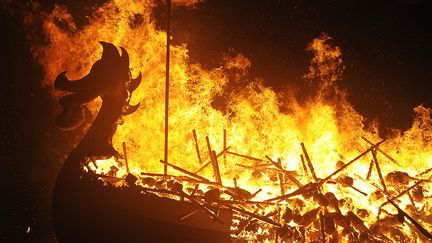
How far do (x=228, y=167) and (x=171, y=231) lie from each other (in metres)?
2.61

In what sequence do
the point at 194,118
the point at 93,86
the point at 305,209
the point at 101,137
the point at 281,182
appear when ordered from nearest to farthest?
the point at 305,209, the point at 93,86, the point at 101,137, the point at 281,182, the point at 194,118

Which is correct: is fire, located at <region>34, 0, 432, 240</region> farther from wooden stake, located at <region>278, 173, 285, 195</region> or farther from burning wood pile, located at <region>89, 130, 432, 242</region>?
burning wood pile, located at <region>89, 130, 432, 242</region>

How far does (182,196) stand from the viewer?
14.9 feet

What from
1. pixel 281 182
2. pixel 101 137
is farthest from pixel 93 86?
pixel 281 182

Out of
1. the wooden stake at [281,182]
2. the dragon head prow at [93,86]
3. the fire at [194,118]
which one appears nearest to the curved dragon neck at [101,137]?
the dragon head prow at [93,86]

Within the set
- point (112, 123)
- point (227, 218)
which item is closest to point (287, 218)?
point (227, 218)

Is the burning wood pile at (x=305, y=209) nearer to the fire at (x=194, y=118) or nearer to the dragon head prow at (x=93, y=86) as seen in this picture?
the dragon head prow at (x=93, y=86)

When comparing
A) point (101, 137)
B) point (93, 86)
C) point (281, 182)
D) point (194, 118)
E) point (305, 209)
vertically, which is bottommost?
point (305, 209)

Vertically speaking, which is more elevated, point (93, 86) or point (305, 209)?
point (93, 86)

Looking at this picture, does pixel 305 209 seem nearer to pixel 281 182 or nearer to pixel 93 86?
pixel 281 182

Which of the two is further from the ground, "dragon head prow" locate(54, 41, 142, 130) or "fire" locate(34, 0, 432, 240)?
"fire" locate(34, 0, 432, 240)

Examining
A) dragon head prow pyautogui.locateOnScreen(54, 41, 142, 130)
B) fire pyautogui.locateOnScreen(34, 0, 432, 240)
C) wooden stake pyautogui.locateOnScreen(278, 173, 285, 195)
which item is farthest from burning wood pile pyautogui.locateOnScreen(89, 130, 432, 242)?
fire pyautogui.locateOnScreen(34, 0, 432, 240)

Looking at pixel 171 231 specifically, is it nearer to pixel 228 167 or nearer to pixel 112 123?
pixel 112 123

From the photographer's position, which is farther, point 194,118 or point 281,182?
point 194,118
